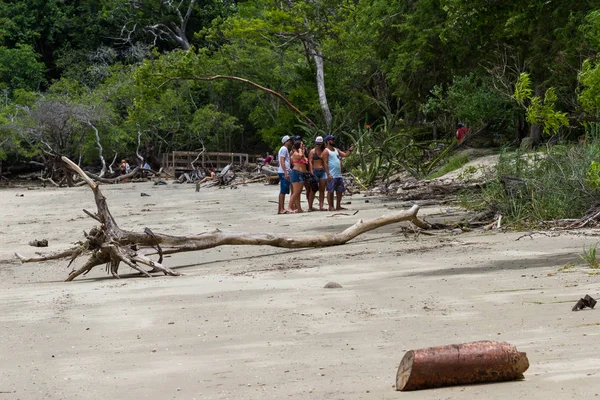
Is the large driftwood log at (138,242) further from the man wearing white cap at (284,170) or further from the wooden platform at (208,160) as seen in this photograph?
the wooden platform at (208,160)

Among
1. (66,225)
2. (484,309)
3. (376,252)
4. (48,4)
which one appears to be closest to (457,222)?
(376,252)

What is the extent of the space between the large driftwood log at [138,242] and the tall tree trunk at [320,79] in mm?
26251

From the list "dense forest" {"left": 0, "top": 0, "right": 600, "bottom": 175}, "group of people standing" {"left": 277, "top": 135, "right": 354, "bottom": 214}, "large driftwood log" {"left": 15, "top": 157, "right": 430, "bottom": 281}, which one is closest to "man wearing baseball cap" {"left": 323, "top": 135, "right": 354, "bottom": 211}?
"group of people standing" {"left": 277, "top": 135, "right": 354, "bottom": 214}

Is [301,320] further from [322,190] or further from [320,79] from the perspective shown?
A: [320,79]

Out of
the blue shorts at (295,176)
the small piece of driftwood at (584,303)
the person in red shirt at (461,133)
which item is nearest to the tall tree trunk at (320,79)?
the person in red shirt at (461,133)

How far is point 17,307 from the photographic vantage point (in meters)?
8.73

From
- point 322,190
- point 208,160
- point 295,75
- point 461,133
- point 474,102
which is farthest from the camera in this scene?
point 208,160

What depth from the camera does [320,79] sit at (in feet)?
136

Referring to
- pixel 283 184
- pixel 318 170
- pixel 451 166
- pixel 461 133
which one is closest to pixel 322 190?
pixel 318 170

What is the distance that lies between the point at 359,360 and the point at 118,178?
140 ft

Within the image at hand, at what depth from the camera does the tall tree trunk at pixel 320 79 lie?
40.3 m

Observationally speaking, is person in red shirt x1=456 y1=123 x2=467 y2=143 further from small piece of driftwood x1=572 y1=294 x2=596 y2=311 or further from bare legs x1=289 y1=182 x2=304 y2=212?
small piece of driftwood x1=572 y1=294 x2=596 y2=311

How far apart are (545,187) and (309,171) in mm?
6578

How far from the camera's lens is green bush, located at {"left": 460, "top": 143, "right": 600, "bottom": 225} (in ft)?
42.9
